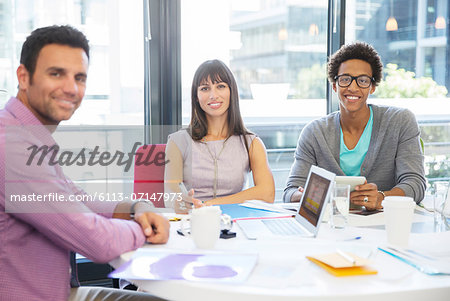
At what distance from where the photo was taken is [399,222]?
1.40m

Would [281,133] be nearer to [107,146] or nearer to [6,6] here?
[107,146]

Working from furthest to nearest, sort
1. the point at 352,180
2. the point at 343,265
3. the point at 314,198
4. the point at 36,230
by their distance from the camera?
the point at 352,180 < the point at 314,198 < the point at 36,230 < the point at 343,265

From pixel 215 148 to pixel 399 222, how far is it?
120cm

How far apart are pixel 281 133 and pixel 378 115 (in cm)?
110

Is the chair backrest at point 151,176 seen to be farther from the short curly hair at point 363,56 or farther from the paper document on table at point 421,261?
the paper document on table at point 421,261

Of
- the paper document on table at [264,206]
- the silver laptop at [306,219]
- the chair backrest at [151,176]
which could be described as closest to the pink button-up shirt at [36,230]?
the silver laptop at [306,219]

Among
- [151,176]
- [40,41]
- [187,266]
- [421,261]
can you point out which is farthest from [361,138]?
[40,41]

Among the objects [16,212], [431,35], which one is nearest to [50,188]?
[16,212]

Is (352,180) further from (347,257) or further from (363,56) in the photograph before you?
(363,56)

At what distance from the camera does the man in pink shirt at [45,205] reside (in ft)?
4.05

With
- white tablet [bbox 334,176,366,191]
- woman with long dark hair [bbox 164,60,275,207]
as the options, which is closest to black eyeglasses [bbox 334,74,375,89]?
woman with long dark hair [bbox 164,60,275,207]

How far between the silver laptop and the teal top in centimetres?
80

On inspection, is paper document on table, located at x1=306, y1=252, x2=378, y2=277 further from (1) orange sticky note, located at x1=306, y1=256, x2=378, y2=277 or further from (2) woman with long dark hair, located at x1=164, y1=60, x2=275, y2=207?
(2) woman with long dark hair, located at x1=164, y1=60, x2=275, y2=207

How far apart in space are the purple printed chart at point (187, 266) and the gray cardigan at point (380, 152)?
1032mm
